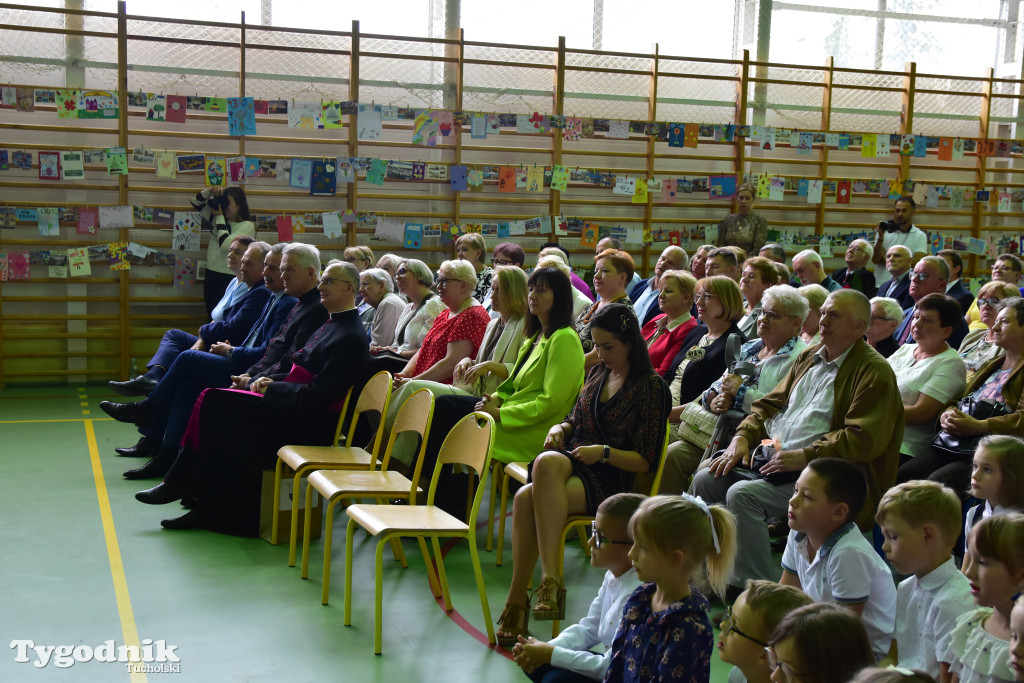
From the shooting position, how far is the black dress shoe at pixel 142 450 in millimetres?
5738

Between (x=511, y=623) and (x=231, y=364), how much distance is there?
8.93 feet

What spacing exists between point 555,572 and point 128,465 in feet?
11.2

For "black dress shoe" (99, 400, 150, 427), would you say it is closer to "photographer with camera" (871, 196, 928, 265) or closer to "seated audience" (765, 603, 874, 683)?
"seated audience" (765, 603, 874, 683)

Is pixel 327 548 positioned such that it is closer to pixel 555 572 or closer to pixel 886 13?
pixel 555 572

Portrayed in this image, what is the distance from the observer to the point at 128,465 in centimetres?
559

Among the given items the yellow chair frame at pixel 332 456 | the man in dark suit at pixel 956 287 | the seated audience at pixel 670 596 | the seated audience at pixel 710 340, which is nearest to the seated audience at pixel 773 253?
the man in dark suit at pixel 956 287

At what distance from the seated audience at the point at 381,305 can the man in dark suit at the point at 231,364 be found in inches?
30.1

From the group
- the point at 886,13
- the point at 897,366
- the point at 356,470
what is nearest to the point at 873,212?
the point at 886,13

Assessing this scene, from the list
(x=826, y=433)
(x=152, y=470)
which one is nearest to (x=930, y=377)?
(x=826, y=433)

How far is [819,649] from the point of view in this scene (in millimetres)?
1644

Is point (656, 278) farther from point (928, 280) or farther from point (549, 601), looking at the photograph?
point (549, 601)

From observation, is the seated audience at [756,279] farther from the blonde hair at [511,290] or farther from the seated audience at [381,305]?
the seated audience at [381,305]

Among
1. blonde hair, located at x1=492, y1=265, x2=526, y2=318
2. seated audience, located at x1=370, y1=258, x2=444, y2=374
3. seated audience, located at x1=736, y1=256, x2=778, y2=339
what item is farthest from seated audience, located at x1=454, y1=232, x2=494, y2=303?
seated audience, located at x1=736, y1=256, x2=778, y2=339

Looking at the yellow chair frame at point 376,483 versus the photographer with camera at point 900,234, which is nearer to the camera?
the yellow chair frame at point 376,483
